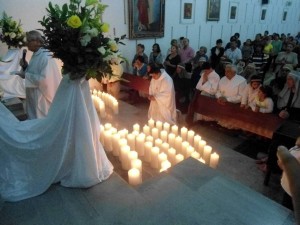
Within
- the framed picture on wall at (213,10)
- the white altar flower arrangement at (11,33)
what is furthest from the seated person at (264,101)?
the framed picture on wall at (213,10)

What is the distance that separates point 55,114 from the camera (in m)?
2.40

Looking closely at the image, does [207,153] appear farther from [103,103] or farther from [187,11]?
[187,11]

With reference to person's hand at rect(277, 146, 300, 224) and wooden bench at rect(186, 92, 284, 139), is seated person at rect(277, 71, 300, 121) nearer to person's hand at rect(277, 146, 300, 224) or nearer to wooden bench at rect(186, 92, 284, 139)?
wooden bench at rect(186, 92, 284, 139)

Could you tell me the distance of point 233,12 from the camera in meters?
11.8

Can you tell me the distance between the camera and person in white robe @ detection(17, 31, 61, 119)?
140 inches

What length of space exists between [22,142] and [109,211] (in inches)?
42.6

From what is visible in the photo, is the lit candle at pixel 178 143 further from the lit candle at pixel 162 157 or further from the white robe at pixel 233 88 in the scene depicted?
the white robe at pixel 233 88

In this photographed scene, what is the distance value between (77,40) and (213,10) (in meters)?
9.83

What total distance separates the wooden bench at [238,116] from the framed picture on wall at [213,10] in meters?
6.62

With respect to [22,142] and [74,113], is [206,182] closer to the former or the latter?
[74,113]

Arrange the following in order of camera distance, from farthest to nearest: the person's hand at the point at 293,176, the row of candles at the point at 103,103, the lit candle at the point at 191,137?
the row of candles at the point at 103,103 → the lit candle at the point at 191,137 → the person's hand at the point at 293,176

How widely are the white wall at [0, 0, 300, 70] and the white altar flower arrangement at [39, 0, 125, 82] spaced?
4690 millimetres

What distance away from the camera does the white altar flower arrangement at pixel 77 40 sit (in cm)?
221

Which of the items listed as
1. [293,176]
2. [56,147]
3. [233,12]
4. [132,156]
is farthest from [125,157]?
[233,12]
